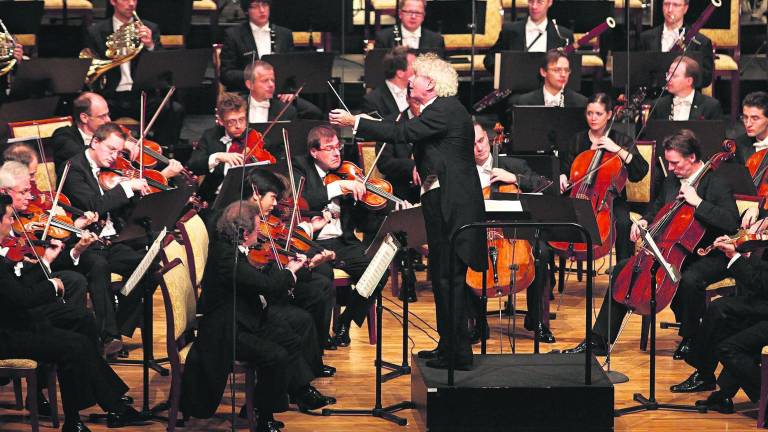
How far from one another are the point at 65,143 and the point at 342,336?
167 centimetres

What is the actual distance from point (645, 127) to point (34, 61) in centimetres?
333

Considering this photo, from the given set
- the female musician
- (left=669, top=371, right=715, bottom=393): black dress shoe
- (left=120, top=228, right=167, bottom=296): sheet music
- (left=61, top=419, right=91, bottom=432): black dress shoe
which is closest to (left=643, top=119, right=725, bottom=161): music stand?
the female musician

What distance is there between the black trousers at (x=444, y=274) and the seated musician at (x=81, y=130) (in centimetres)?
182

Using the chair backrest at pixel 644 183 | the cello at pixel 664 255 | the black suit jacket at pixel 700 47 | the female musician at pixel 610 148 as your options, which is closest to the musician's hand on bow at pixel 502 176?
the female musician at pixel 610 148

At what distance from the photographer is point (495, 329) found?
20.4ft

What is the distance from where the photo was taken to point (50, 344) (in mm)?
4715

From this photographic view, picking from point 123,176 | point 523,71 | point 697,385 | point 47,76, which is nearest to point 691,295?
point 697,385

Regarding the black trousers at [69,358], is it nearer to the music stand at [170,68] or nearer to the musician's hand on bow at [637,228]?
the musician's hand on bow at [637,228]

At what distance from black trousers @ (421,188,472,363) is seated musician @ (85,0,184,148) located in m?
3.19

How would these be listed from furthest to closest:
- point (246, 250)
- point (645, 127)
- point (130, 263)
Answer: point (645, 127) → point (130, 263) → point (246, 250)

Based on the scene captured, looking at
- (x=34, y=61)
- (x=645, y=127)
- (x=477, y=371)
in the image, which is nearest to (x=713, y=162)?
(x=645, y=127)

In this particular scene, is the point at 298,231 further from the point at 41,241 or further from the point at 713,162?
the point at 713,162

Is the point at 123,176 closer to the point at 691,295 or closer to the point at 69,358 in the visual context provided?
the point at 69,358

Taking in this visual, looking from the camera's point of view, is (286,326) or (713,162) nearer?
(286,326)
